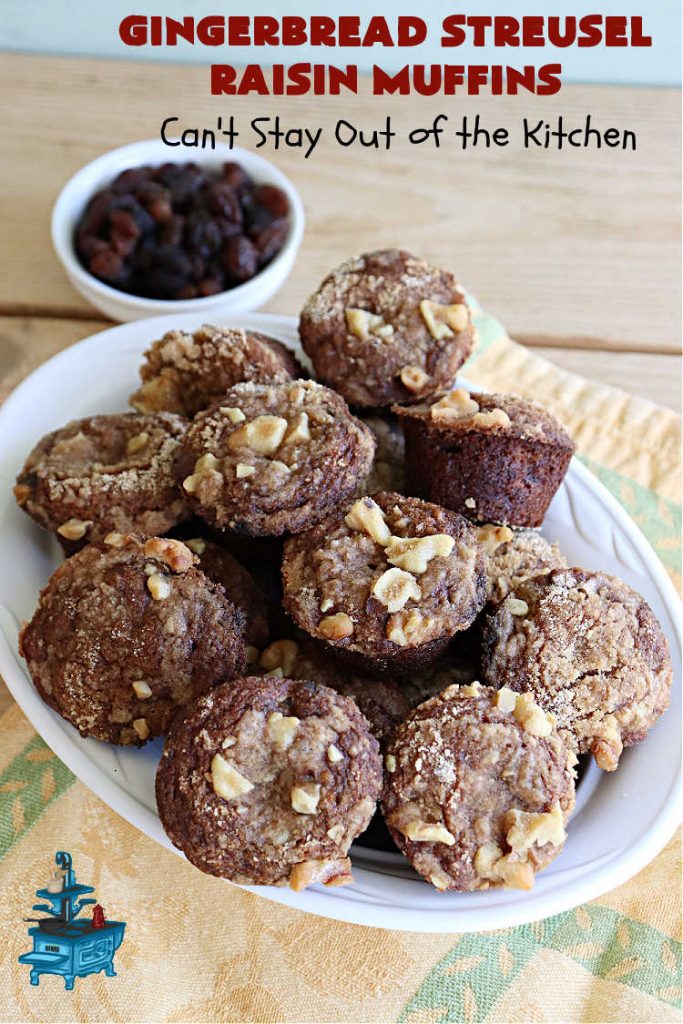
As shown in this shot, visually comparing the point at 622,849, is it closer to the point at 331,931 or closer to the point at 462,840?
the point at 462,840

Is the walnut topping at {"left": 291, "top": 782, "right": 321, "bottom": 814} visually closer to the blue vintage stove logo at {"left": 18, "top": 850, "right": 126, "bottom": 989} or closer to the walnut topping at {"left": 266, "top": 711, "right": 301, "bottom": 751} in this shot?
the walnut topping at {"left": 266, "top": 711, "right": 301, "bottom": 751}

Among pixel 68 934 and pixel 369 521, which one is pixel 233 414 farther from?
pixel 68 934

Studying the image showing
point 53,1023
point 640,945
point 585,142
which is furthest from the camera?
point 585,142

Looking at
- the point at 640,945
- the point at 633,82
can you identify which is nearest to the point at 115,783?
the point at 640,945

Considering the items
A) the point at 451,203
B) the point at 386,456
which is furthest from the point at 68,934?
the point at 451,203

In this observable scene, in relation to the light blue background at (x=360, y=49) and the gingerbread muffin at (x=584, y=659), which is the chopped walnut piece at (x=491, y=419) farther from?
the light blue background at (x=360, y=49)

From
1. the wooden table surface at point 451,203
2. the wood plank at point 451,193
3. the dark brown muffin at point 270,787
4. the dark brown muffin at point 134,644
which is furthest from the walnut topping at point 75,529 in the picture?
the wood plank at point 451,193
